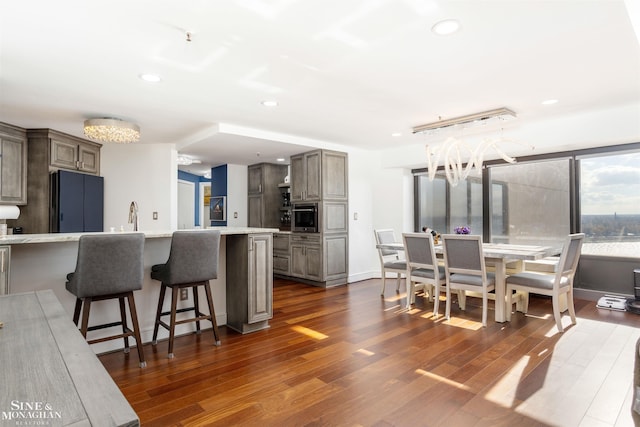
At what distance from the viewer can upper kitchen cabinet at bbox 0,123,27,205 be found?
4066 millimetres

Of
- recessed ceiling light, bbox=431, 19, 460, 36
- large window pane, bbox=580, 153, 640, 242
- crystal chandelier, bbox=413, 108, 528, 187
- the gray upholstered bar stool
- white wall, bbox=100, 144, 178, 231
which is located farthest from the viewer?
white wall, bbox=100, 144, 178, 231

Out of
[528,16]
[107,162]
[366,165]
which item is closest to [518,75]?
[528,16]

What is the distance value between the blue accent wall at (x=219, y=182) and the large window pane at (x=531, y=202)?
4.77m

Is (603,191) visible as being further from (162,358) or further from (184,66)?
(162,358)

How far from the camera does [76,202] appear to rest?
183 inches

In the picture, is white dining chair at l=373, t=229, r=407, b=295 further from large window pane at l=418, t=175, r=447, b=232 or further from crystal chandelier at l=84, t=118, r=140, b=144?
crystal chandelier at l=84, t=118, r=140, b=144

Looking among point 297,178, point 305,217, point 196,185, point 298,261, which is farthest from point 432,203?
point 196,185

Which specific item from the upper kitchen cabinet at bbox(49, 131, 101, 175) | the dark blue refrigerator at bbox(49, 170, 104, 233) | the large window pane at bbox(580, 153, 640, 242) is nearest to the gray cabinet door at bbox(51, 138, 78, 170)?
the upper kitchen cabinet at bbox(49, 131, 101, 175)

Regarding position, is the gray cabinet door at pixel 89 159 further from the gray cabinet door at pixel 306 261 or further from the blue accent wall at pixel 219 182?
the gray cabinet door at pixel 306 261

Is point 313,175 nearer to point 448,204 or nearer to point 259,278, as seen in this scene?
point 448,204

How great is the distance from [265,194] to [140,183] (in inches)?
83.5

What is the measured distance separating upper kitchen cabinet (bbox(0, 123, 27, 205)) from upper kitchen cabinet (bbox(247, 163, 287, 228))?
11.3 ft

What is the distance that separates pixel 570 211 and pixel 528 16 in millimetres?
3451

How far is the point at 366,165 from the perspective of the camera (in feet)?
20.3
